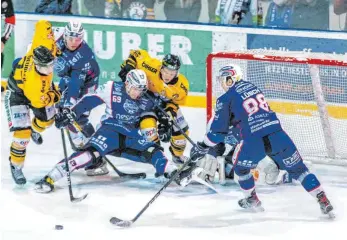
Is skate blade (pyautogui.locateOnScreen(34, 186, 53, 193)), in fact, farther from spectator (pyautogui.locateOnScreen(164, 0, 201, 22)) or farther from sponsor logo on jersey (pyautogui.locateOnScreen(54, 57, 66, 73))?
spectator (pyautogui.locateOnScreen(164, 0, 201, 22))

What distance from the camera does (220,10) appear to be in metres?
A: 10.7

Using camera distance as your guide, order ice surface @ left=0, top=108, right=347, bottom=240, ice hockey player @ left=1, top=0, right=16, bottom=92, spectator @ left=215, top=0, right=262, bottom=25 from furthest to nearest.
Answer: spectator @ left=215, top=0, right=262, bottom=25 → ice hockey player @ left=1, top=0, right=16, bottom=92 → ice surface @ left=0, top=108, right=347, bottom=240

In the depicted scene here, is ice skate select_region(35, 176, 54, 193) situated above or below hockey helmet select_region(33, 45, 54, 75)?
below

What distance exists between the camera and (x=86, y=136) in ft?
30.1

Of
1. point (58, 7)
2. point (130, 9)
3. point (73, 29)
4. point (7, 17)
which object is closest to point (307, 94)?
point (73, 29)

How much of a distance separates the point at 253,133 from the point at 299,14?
285cm

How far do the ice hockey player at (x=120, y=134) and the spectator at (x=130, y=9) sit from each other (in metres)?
2.56

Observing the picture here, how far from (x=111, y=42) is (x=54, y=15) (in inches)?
24.2

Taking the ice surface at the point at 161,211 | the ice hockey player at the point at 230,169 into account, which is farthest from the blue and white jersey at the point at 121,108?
the ice hockey player at the point at 230,169

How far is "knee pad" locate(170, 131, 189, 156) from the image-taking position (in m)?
8.89

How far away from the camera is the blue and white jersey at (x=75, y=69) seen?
29.9ft

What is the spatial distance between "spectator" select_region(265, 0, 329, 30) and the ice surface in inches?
63.9

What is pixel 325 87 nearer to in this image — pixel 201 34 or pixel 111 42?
pixel 201 34

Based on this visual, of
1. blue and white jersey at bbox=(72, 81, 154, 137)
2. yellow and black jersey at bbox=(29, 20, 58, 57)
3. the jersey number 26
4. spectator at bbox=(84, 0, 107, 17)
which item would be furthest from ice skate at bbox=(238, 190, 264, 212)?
spectator at bbox=(84, 0, 107, 17)
